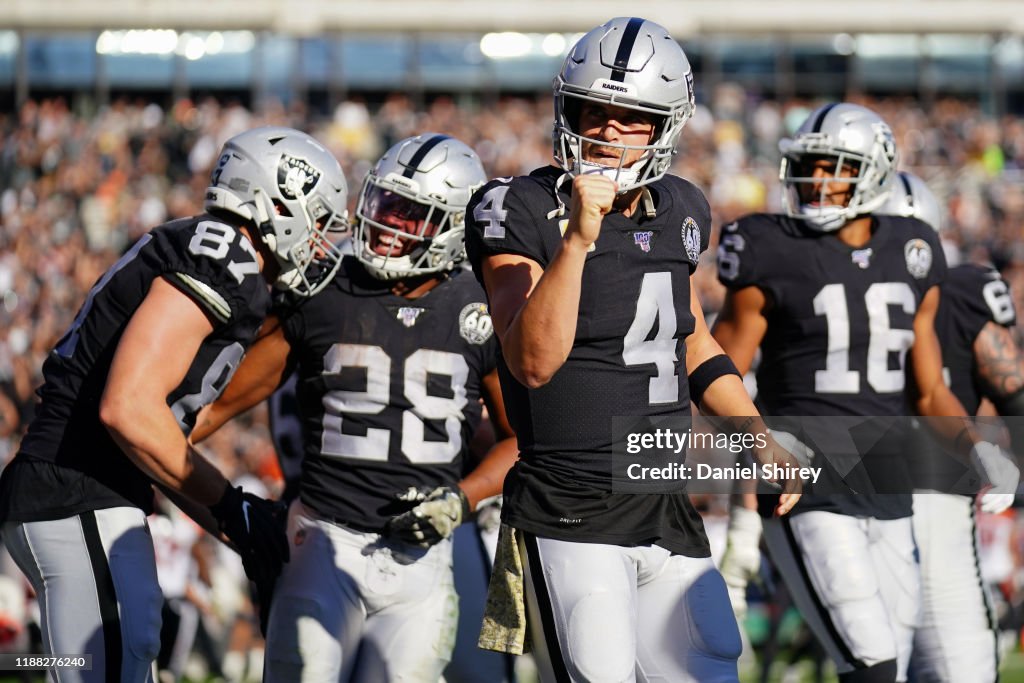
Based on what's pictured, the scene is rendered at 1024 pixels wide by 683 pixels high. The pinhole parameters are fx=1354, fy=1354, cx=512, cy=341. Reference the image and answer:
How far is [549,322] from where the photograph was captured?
9.21 feet

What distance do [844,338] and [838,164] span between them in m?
0.62

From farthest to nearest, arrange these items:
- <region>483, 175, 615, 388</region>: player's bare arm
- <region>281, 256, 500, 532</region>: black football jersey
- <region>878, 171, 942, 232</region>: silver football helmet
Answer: <region>878, 171, 942, 232</region>: silver football helmet → <region>281, 256, 500, 532</region>: black football jersey → <region>483, 175, 615, 388</region>: player's bare arm

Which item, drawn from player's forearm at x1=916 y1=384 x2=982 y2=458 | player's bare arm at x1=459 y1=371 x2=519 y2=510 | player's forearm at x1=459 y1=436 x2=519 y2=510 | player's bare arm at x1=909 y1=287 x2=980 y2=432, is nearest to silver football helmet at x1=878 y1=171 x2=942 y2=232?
player's bare arm at x1=909 y1=287 x2=980 y2=432

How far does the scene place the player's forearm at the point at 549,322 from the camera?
2.79 m

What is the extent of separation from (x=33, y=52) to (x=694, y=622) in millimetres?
18848

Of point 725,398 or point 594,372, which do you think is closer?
point 594,372

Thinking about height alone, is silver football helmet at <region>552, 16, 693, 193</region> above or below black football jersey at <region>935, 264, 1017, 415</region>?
above

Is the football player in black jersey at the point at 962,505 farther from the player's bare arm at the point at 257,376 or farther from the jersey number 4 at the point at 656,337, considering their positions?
the player's bare arm at the point at 257,376

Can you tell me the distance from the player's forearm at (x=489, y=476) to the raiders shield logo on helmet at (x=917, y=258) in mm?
1553

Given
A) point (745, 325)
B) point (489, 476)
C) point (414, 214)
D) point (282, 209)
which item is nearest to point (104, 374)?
point (282, 209)

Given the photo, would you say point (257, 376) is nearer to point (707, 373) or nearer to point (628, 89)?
point (707, 373)

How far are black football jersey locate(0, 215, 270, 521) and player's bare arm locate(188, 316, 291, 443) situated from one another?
412 mm

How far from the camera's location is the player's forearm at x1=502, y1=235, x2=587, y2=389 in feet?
9.14

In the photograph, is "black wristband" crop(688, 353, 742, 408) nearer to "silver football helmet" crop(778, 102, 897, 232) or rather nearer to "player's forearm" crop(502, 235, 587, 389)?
"player's forearm" crop(502, 235, 587, 389)
